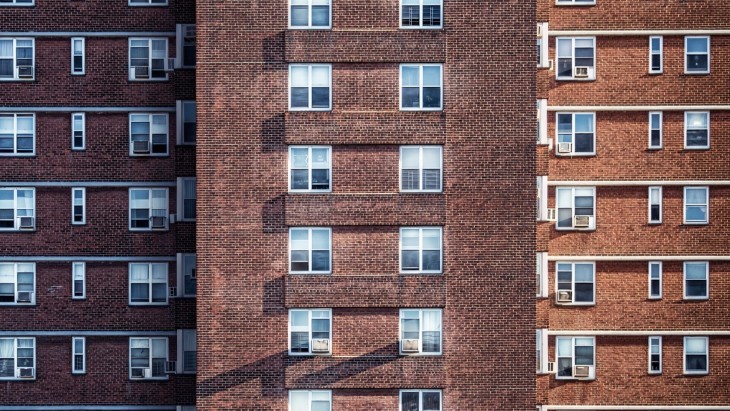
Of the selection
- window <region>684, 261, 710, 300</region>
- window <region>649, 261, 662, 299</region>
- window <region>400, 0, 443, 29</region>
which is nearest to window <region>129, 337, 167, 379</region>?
window <region>400, 0, 443, 29</region>

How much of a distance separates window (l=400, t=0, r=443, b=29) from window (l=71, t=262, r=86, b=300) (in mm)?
13929

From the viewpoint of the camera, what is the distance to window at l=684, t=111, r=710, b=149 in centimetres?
2703

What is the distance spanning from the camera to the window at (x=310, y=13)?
24.1m

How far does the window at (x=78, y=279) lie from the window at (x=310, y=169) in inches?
340

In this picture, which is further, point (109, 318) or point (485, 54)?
point (109, 318)

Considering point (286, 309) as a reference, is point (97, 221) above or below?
above

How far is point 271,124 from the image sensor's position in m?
23.9

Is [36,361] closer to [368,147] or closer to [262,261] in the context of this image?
[262,261]

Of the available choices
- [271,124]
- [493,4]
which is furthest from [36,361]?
[493,4]

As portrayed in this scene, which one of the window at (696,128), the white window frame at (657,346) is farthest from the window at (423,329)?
the window at (696,128)

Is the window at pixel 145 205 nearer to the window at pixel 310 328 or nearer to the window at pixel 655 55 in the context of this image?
the window at pixel 310 328

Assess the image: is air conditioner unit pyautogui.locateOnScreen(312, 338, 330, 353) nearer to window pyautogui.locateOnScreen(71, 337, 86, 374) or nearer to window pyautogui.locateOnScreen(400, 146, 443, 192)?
window pyautogui.locateOnScreen(400, 146, 443, 192)

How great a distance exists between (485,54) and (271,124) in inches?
277

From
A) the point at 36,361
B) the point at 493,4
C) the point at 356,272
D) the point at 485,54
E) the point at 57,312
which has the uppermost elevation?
the point at 493,4
